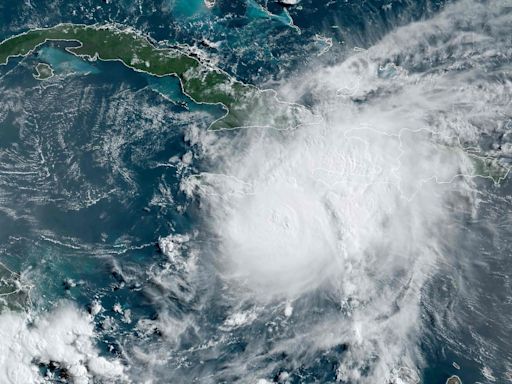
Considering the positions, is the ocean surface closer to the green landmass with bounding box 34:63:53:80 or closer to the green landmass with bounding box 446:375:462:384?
the green landmass with bounding box 446:375:462:384

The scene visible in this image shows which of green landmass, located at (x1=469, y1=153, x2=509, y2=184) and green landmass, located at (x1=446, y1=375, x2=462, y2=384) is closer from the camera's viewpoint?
green landmass, located at (x1=446, y1=375, x2=462, y2=384)

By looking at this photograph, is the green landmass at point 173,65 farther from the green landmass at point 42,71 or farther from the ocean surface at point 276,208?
the green landmass at point 42,71

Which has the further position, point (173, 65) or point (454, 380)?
point (173, 65)

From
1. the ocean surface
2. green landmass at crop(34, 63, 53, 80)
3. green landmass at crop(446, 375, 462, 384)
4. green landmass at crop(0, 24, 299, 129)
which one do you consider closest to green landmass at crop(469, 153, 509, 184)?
the ocean surface

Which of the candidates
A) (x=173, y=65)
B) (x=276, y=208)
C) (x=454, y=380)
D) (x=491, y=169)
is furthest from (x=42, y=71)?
(x=454, y=380)

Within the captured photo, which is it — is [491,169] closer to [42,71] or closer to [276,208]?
[276,208]
